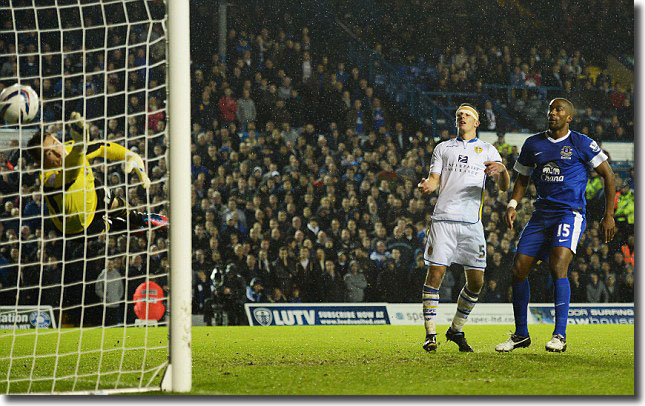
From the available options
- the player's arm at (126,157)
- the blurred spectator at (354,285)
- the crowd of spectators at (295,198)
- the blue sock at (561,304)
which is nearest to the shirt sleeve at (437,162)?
the blue sock at (561,304)

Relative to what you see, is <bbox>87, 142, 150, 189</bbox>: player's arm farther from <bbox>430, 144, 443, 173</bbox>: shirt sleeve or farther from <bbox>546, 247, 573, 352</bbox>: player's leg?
<bbox>546, 247, 573, 352</bbox>: player's leg

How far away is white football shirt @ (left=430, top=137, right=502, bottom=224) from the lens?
6695mm

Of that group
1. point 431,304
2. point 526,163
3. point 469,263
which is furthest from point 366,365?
point 526,163

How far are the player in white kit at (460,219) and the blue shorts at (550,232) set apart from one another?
33 cm

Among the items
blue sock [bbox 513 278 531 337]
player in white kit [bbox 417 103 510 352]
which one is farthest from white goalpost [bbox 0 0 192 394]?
blue sock [bbox 513 278 531 337]

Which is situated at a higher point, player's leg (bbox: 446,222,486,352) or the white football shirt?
the white football shirt

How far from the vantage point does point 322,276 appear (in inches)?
484

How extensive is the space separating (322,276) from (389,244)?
5.57ft

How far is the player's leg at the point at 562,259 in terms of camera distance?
6383 mm

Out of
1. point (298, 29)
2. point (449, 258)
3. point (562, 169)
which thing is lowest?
point (449, 258)

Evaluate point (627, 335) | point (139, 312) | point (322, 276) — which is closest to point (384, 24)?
point (322, 276)

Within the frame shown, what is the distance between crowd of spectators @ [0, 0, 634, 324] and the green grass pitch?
10.6 ft

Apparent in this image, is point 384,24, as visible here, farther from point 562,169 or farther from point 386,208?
point 562,169

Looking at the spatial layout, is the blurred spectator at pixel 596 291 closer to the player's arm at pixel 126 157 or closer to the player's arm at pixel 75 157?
the player's arm at pixel 126 157
